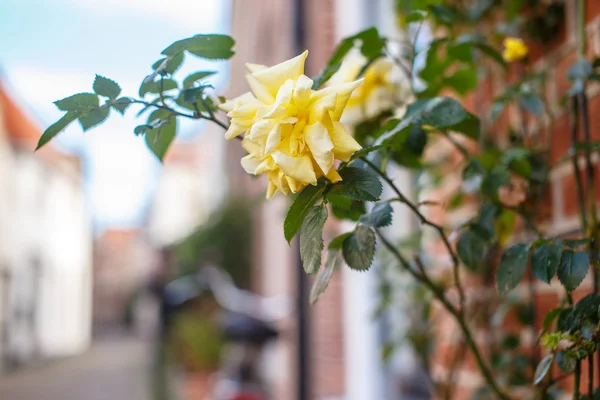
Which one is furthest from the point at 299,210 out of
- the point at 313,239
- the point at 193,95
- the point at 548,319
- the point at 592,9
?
the point at 592,9

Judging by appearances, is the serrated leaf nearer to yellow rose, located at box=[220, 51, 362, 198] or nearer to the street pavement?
yellow rose, located at box=[220, 51, 362, 198]

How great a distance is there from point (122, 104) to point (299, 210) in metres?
0.18

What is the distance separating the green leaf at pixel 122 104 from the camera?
1.47ft

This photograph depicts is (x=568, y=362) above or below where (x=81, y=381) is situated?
above

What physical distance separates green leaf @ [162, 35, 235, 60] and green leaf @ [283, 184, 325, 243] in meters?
0.17

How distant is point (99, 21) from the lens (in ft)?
5.19

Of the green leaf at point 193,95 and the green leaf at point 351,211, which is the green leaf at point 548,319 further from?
the green leaf at point 193,95

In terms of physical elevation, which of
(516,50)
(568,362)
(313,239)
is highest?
(516,50)

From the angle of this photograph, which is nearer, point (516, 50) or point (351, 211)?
point (351, 211)

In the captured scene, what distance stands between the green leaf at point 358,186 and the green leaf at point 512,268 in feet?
0.64

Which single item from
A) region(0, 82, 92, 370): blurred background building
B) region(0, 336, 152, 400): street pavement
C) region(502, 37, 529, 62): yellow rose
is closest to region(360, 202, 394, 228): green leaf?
region(502, 37, 529, 62): yellow rose

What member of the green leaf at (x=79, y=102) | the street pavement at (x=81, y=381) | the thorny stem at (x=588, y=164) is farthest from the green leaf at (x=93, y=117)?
the street pavement at (x=81, y=381)

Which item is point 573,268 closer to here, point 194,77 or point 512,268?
point 512,268

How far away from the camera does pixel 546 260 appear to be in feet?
1.53
